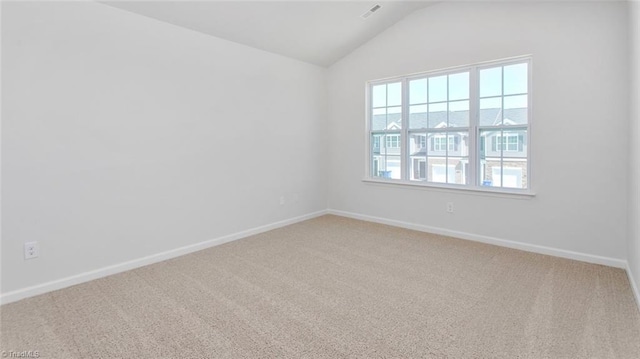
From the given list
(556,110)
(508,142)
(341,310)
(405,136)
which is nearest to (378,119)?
(405,136)

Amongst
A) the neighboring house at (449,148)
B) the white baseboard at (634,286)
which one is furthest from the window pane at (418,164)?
the white baseboard at (634,286)

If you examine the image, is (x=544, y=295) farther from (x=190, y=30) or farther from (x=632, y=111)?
(x=190, y=30)

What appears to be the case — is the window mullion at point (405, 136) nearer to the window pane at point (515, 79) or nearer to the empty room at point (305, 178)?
the empty room at point (305, 178)

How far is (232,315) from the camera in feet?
7.25

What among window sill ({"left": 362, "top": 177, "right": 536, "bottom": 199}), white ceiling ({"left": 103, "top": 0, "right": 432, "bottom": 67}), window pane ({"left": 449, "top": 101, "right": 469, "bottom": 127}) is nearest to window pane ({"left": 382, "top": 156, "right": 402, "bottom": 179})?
window sill ({"left": 362, "top": 177, "right": 536, "bottom": 199})

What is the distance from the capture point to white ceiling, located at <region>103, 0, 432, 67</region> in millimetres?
3109

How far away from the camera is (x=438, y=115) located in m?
4.11

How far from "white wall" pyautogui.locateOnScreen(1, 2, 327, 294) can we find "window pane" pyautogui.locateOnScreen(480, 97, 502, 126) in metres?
2.50

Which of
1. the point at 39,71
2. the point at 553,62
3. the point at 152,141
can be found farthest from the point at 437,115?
the point at 39,71

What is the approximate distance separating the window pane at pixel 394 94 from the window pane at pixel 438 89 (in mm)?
438

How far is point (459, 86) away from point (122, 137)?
3630 mm

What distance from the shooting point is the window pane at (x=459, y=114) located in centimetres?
388

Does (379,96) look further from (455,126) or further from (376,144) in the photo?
(455,126)

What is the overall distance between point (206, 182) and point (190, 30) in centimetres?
158
